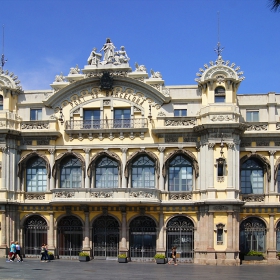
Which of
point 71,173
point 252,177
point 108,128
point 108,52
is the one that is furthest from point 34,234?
point 252,177

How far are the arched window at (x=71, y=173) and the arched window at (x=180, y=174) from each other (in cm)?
783

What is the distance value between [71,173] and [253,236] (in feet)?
53.2

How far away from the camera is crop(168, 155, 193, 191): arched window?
149 ft

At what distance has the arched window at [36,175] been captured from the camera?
47.0 meters

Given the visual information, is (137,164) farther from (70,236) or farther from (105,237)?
(70,236)

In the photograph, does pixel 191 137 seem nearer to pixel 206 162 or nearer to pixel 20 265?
pixel 206 162

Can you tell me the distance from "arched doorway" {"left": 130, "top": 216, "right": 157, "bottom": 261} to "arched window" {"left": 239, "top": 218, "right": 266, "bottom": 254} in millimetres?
7241

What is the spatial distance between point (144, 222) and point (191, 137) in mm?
8098

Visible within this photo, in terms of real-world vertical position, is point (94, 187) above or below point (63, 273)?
above

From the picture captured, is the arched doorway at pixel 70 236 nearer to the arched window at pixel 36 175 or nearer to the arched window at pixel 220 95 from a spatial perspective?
the arched window at pixel 36 175

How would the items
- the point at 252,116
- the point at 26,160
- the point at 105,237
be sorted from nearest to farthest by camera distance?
the point at 105,237, the point at 252,116, the point at 26,160

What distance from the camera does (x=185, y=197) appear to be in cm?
4475

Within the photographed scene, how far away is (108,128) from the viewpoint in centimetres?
4594

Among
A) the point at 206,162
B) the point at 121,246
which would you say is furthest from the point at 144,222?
the point at 206,162
